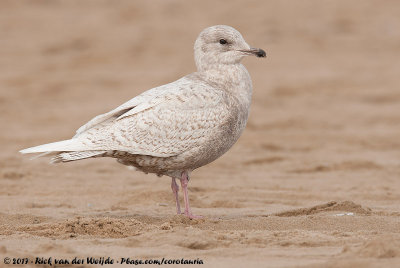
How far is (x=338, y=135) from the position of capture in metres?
11.5

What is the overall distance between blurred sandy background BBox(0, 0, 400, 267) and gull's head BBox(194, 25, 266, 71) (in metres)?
1.34

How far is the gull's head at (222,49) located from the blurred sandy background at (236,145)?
4.40ft

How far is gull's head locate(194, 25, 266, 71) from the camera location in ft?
23.3

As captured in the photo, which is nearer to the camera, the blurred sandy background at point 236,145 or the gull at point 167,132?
the blurred sandy background at point 236,145

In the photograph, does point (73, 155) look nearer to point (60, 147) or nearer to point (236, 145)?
point (60, 147)

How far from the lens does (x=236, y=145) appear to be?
11062mm

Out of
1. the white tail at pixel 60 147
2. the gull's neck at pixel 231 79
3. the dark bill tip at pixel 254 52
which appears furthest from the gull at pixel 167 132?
the dark bill tip at pixel 254 52

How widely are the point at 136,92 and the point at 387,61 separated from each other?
5.17 metres

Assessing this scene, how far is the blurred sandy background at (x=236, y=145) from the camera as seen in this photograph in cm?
514

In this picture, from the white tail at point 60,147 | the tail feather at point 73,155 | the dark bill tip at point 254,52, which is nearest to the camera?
the white tail at point 60,147

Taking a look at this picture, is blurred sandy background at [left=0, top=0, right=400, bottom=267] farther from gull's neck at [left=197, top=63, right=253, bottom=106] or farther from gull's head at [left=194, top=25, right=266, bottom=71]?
gull's head at [left=194, top=25, right=266, bottom=71]

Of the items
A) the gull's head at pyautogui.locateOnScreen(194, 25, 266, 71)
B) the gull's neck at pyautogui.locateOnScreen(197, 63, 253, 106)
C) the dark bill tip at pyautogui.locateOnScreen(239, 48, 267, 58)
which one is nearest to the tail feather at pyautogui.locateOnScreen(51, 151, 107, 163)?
the gull's neck at pyautogui.locateOnScreen(197, 63, 253, 106)

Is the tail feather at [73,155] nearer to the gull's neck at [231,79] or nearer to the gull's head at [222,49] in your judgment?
the gull's neck at [231,79]

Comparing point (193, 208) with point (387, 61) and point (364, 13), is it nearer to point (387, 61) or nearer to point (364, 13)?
point (387, 61)
